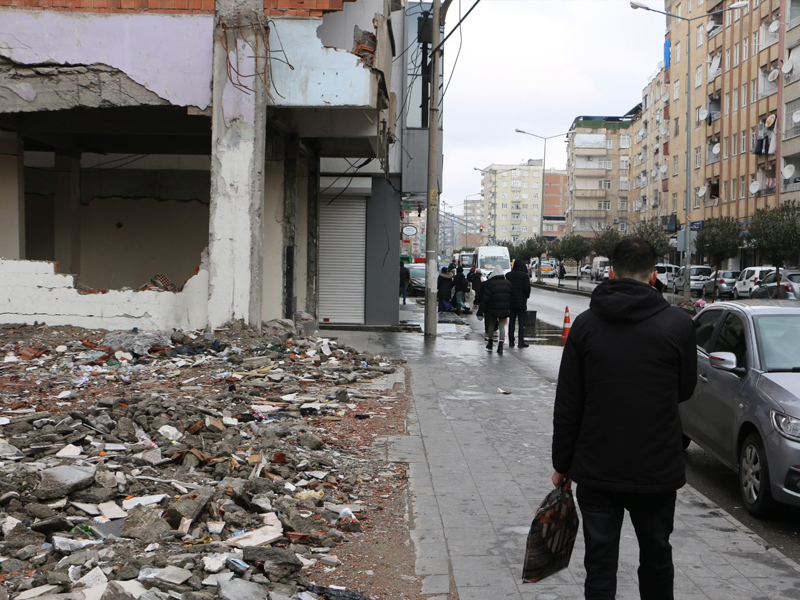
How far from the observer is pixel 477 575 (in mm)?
4797

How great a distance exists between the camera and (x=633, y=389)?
3.45 metres

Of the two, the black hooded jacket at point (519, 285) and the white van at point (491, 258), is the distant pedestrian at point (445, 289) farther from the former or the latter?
the white van at point (491, 258)

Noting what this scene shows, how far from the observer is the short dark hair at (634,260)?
3.56 m

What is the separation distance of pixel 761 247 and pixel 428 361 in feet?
93.3

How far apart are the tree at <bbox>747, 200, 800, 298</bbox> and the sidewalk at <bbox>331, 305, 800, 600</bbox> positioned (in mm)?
30684

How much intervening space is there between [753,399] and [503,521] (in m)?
2.25

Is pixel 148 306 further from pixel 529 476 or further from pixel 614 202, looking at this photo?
pixel 614 202

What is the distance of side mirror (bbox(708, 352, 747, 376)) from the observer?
6.66 meters

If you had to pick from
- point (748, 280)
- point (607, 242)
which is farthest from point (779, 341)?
point (607, 242)

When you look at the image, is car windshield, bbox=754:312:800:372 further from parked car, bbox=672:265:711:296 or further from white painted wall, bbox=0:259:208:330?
parked car, bbox=672:265:711:296

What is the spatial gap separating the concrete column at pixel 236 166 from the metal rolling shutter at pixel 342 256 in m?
9.11

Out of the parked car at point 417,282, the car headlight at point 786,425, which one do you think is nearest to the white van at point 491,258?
the parked car at point 417,282

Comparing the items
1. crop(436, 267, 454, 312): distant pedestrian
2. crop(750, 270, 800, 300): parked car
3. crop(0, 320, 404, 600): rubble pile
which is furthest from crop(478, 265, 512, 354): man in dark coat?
crop(750, 270, 800, 300): parked car

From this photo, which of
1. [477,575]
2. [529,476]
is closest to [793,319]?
[529,476]
